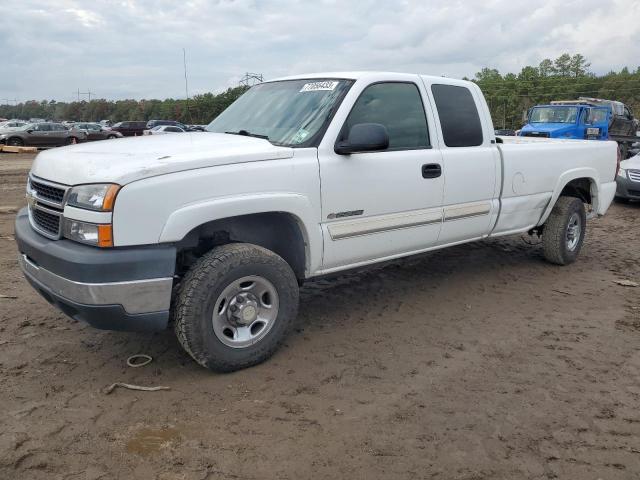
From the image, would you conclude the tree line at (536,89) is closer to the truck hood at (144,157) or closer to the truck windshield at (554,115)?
the truck windshield at (554,115)

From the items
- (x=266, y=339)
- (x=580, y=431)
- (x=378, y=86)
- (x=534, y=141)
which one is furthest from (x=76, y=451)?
(x=534, y=141)

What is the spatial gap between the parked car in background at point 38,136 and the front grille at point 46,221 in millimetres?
28229

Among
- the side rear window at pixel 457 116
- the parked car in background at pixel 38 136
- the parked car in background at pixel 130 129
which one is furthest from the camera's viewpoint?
the parked car in background at pixel 130 129

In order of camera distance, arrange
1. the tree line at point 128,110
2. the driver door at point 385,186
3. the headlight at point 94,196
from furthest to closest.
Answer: the tree line at point 128,110 < the driver door at point 385,186 < the headlight at point 94,196

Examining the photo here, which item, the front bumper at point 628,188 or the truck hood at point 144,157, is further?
the front bumper at point 628,188

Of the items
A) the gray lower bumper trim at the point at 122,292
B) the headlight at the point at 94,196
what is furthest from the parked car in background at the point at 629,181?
the headlight at the point at 94,196

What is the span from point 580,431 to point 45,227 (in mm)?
3370

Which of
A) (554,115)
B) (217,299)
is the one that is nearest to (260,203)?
(217,299)

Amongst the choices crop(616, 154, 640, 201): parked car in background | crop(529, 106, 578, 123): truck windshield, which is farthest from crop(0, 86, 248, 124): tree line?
crop(616, 154, 640, 201): parked car in background

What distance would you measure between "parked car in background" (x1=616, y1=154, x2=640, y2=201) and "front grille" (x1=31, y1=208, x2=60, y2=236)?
36.3 ft

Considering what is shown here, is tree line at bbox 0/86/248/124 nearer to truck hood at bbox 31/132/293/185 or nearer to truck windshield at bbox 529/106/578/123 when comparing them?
truck windshield at bbox 529/106/578/123

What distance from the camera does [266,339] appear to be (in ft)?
11.9

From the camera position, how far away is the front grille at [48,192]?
3.30 meters

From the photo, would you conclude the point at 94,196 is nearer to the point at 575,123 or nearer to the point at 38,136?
the point at 575,123
